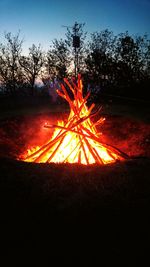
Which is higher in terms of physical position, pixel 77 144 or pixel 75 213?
pixel 77 144

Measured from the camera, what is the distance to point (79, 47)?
20.7 meters

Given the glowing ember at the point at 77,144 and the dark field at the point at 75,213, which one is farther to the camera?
the glowing ember at the point at 77,144

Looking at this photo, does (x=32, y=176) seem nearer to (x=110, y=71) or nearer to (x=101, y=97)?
(x=101, y=97)

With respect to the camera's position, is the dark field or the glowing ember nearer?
the dark field

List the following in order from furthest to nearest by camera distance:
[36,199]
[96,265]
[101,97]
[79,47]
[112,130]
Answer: [79,47], [101,97], [112,130], [36,199], [96,265]

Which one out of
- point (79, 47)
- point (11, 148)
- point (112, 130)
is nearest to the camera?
point (11, 148)

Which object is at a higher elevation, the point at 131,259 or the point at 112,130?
the point at 112,130

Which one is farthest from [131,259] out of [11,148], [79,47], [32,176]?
[79,47]

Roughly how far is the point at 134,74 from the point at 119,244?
16.7 m

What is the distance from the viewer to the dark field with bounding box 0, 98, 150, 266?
2.44m

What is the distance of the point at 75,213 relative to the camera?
102 inches

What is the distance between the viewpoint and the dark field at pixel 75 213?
244 cm

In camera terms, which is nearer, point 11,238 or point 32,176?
point 11,238

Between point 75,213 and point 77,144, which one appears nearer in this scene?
point 75,213
